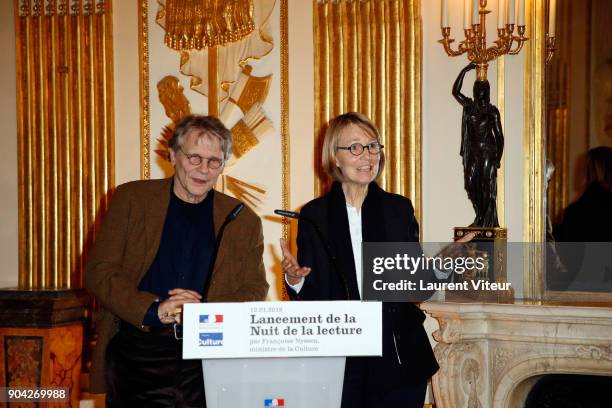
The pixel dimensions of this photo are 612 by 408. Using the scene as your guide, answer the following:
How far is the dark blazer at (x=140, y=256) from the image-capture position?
7.60ft

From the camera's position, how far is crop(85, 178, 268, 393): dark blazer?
2316 millimetres

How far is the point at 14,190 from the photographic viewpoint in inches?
194

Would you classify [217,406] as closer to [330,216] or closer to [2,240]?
[330,216]

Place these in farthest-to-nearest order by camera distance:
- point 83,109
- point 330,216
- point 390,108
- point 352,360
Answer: point 83,109 → point 390,108 → point 330,216 → point 352,360

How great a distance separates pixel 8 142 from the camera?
491 cm

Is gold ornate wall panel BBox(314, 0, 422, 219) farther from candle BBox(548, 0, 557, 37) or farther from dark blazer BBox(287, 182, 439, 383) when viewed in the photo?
dark blazer BBox(287, 182, 439, 383)

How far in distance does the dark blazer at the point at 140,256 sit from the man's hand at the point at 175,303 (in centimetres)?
11

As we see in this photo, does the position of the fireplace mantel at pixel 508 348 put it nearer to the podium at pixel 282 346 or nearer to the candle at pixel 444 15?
the candle at pixel 444 15

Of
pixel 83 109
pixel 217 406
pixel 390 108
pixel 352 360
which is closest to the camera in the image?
pixel 217 406

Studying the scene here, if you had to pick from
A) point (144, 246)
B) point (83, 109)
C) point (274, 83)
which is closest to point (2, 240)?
point (83, 109)

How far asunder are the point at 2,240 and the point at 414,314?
11.2 ft

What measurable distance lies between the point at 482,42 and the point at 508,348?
5.22 feet

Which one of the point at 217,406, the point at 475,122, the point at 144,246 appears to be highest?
the point at 475,122

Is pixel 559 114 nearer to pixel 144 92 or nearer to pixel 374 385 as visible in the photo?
pixel 374 385
